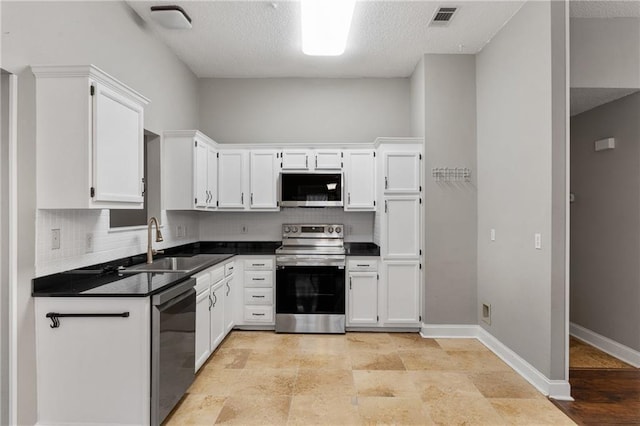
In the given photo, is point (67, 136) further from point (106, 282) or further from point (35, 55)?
point (106, 282)

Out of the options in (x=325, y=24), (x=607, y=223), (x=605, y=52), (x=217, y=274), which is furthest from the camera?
(x=607, y=223)

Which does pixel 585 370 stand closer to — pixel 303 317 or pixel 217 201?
pixel 303 317

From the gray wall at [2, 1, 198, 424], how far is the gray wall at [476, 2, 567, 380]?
346 centimetres

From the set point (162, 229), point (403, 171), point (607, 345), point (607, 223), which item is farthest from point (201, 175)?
point (607, 345)

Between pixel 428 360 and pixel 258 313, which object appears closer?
pixel 428 360

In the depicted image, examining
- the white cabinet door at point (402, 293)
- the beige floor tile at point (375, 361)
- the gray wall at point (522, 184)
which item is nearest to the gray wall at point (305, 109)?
the gray wall at point (522, 184)

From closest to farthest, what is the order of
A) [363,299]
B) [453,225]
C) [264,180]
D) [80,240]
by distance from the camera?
[80,240] < [453,225] < [363,299] < [264,180]

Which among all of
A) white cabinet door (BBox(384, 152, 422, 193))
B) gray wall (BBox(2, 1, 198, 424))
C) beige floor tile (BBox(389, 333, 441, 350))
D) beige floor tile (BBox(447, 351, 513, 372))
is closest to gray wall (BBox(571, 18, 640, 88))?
white cabinet door (BBox(384, 152, 422, 193))

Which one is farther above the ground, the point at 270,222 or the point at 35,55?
the point at 35,55

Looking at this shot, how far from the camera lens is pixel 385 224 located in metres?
4.17

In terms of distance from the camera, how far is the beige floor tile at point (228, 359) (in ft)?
10.7

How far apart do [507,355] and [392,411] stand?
1515 mm

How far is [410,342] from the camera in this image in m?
3.92

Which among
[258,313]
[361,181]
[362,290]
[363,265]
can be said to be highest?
[361,181]
